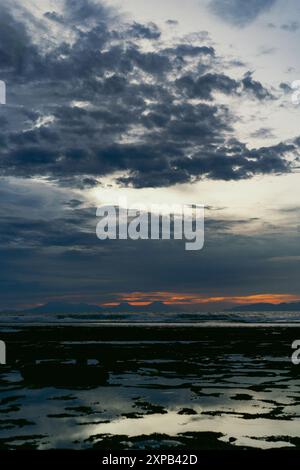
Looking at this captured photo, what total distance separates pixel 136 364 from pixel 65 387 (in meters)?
8.88

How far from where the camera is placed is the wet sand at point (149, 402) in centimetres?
1527

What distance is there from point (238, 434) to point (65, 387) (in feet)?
35.3

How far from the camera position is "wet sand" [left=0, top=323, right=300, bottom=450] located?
1527 cm

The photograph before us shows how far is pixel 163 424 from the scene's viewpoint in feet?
56.2

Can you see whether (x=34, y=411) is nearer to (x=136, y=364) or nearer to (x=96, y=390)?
(x=96, y=390)

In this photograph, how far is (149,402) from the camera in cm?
2081

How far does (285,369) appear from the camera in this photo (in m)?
30.2
